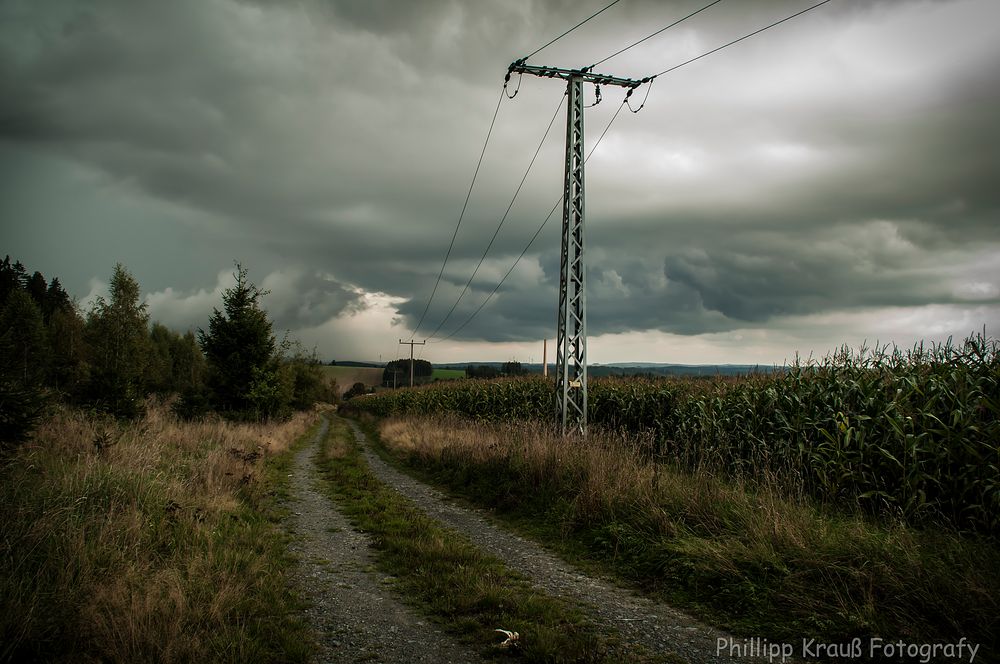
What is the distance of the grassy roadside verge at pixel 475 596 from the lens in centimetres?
400

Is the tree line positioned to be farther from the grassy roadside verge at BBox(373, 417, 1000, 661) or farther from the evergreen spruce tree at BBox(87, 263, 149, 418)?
the grassy roadside verge at BBox(373, 417, 1000, 661)

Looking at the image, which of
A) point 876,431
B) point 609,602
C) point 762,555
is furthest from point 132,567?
point 876,431

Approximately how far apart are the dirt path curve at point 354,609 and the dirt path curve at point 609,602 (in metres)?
1.51

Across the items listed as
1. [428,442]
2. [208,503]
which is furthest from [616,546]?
[428,442]

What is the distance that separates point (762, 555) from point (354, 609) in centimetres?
415

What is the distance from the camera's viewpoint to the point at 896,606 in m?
4.30

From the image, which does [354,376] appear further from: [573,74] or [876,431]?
[876,431]

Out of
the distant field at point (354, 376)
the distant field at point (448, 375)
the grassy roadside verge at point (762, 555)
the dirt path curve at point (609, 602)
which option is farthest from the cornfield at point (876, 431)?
the distant field at point (354, 376)

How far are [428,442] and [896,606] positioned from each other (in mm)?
13801

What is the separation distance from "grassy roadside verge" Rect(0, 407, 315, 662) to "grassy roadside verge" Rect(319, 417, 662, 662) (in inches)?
49.6

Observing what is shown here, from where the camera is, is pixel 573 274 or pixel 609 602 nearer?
pixel 609 602

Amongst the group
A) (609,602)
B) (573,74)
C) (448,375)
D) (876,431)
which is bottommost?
(609,602)

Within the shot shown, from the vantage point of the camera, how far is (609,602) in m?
5.19

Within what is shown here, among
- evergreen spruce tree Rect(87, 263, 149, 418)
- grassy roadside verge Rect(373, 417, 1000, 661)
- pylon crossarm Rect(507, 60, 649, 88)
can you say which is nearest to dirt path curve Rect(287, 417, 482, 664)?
grassy roadside verge Rect(373, 417, 1000, 661)
